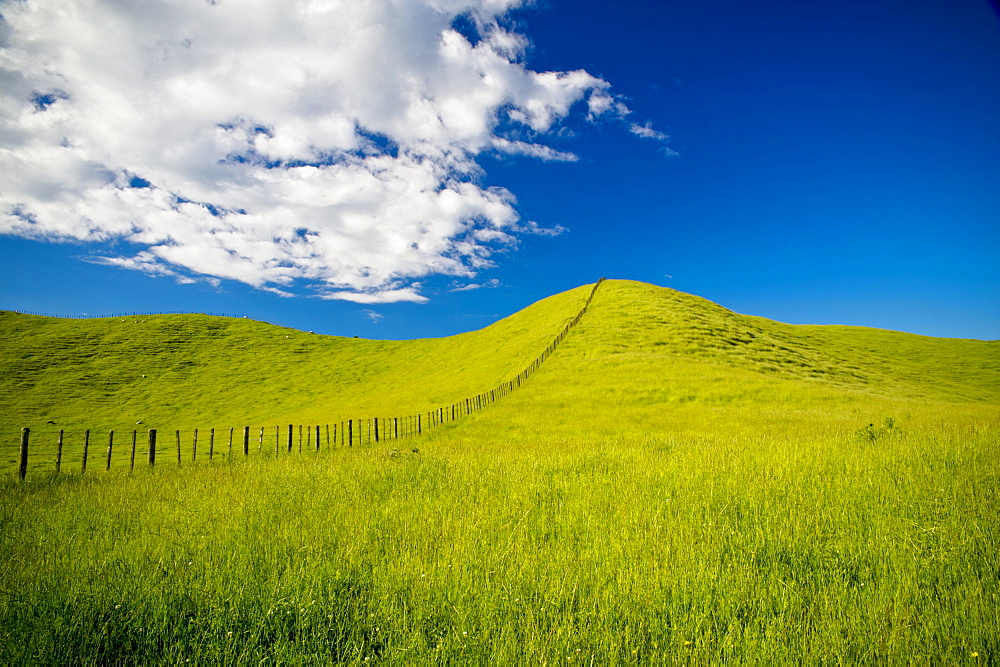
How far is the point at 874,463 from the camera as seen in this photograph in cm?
866

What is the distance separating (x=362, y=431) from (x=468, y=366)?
21361mm

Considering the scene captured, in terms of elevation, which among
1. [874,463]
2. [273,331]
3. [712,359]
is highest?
[273,331]

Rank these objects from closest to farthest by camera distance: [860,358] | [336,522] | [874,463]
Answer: [336,522] → [874,463] → [860,358]

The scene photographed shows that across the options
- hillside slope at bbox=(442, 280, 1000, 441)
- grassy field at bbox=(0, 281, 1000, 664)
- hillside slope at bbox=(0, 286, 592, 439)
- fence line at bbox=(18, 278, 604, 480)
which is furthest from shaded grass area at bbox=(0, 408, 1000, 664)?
hillside slope at bbox=(0, 286, 592, 439)

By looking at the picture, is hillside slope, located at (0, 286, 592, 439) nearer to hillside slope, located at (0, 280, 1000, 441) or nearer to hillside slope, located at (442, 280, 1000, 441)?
hillside slope, located at (0, 280, 1000, 441)

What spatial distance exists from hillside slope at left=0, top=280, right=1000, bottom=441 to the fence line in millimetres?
1915

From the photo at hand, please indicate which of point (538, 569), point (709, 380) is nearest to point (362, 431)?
point (709, 380)

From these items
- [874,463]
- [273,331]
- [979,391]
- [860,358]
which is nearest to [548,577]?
[874,463]

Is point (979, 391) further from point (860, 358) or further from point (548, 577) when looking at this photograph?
point (548, 577)

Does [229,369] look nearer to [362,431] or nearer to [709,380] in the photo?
[362,431]

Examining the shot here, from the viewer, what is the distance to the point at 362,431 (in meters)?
32.2

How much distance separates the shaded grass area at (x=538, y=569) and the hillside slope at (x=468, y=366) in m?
18.1

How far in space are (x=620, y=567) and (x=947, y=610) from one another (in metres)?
2.86

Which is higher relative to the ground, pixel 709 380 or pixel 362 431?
pixel 709 380
